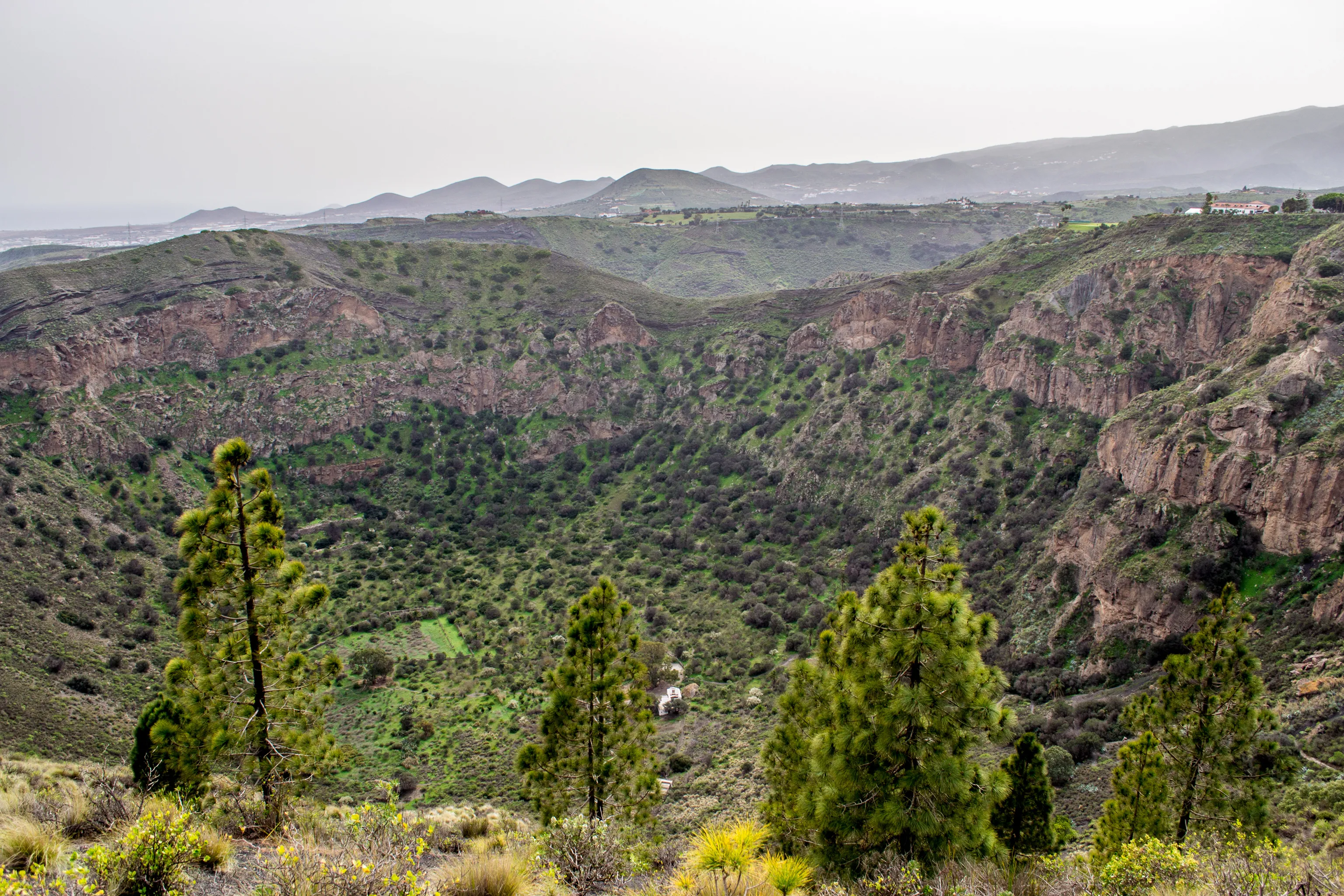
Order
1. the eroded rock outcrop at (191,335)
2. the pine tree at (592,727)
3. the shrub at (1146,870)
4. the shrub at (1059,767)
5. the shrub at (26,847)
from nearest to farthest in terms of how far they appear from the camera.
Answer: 1. the shrub at (26,847)
2. the shrub at (1146,870)
3. the pine tree at (592,727)
4. the shrub at (1059,767)
5. the eroded rock outcrop at (191,335)

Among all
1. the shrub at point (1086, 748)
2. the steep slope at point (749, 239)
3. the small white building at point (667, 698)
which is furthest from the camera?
the steep slope at point (749, 239)

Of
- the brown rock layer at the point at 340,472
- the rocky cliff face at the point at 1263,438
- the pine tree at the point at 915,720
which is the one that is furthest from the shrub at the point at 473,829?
the brown rock layer at the point at 340,472

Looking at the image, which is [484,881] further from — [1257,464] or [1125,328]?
[1125,328]

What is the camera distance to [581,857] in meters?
10.5

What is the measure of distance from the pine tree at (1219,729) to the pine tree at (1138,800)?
0.44 metres

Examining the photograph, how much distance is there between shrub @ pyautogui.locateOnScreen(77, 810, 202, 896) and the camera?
743cm

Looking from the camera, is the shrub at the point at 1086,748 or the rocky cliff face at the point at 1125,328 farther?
the rocky cliff face at the point at 1125,328

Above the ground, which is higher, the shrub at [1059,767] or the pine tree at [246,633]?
the pine tree at [246,633]

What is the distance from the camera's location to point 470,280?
298 feet

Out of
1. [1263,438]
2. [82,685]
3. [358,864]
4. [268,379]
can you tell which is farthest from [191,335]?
[1263,438]

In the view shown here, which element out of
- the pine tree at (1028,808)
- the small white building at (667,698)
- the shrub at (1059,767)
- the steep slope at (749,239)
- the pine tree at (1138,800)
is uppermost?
the steep slope at (749,239)

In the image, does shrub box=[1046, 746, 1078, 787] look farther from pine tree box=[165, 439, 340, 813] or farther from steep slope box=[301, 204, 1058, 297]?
steep slope box=[301, 204, 1058, 297]

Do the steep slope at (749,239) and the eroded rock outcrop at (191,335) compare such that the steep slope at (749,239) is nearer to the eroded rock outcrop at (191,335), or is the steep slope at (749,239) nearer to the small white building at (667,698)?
the eroded rock outcrop at (191,335)

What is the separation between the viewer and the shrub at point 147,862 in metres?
7.43
